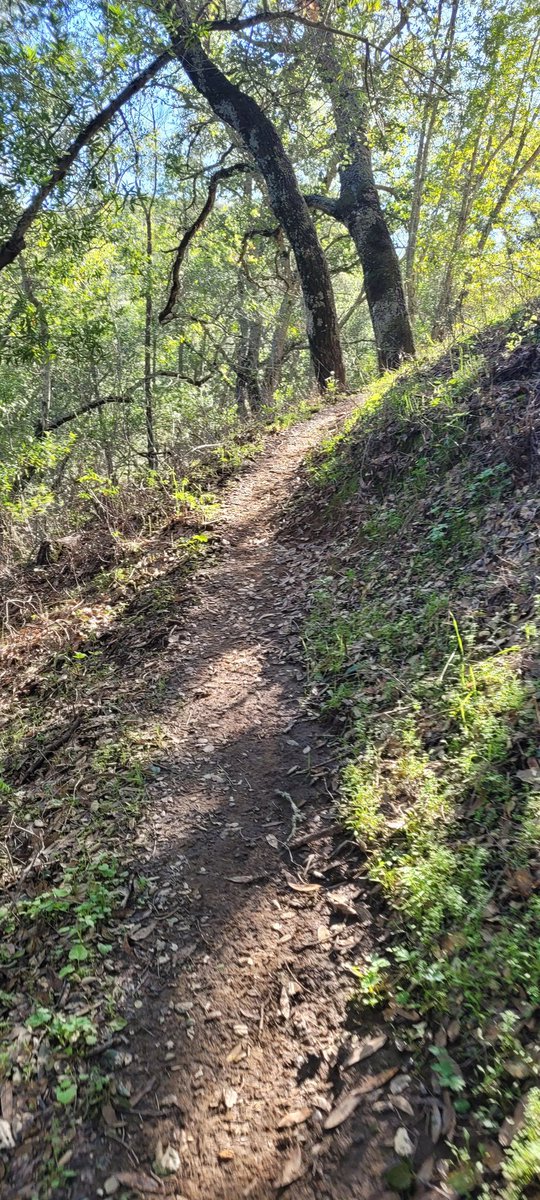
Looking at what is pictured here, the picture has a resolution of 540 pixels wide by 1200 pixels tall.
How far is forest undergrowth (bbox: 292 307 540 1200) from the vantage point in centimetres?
214

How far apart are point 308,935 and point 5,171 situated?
7345mm

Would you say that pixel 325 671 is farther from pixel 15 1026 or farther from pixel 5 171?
pixel 5 171

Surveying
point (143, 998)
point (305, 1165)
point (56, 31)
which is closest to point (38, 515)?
point (56, 31)

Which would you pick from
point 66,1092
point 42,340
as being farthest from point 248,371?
point 66,1092

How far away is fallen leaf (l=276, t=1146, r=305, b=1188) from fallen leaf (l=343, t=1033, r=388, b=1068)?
323 mm

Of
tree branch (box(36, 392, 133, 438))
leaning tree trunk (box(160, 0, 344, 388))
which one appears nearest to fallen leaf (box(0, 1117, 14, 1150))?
leaning tree trunk (box(160, 0, 344, 388))

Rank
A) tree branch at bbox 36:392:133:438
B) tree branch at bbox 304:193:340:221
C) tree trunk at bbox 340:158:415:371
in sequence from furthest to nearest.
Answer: tree branch at bbox 36:392:133:438
tree branch at bbox 304:193:340:221
tree trunk at bbox 340:158:415:371

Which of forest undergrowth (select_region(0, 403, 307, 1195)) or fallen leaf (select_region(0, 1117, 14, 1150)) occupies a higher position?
forest undergrowth (select_region(0, 403, 307, 1195))

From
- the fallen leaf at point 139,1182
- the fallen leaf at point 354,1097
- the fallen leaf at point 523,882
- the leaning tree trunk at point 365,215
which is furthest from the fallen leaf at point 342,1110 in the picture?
the leaning tree trunk at point 365,215

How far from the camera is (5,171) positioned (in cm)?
613

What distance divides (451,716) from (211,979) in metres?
1.84

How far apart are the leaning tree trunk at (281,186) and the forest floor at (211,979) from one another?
7.78 m

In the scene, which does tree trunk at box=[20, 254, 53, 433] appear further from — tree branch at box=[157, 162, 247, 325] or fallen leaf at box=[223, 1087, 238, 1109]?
fallen leaf at box=[223, 1087, 238, 1109]

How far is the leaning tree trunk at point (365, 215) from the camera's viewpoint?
28.1 ft
